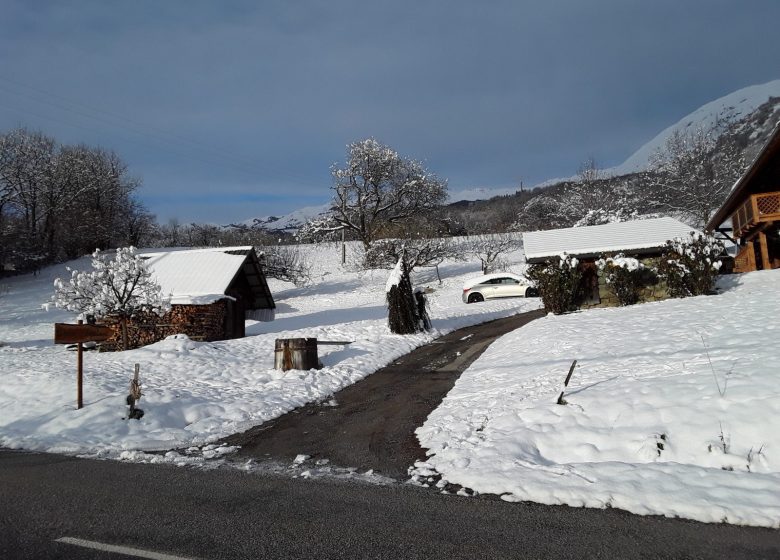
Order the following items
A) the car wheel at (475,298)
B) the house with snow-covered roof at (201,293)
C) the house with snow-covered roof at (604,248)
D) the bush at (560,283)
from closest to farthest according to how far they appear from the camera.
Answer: the bush at (560,283)
the house with snow-covered roof at (201,293)
the house with snow-covered roof at (604,248)
the car wheel at (475,298)

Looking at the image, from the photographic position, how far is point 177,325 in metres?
17.4

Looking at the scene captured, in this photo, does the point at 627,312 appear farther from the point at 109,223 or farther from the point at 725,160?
the point at 109,223

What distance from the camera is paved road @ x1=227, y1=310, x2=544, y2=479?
651cm

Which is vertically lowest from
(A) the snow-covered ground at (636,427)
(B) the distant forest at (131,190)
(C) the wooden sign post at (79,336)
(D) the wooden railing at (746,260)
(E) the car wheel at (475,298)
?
(A) the snow-covered ground at (636,427)

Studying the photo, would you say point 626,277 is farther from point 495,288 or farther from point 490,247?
point 490,247

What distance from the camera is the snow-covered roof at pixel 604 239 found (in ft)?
59.1

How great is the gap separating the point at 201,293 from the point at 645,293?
50.3 ft

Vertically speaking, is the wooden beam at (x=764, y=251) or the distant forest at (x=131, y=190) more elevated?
the distant forest at (x=131, y=190)

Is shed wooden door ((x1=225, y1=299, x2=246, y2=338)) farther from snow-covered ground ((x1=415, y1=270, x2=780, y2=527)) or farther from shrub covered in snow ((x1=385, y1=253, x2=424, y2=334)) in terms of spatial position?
snow-covered ground ((x1=415, y1=270, x2=780, y2=527))

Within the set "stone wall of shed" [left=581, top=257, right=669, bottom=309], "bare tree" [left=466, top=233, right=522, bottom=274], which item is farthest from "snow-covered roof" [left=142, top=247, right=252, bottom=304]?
"bare tree" [left=466, top=233, right=522, bottom=274]

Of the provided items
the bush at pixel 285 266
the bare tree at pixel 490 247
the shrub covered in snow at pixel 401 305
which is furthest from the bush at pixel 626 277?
the bush at pixel 285 266

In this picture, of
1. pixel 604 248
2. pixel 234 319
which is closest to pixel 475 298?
pixel 604 248

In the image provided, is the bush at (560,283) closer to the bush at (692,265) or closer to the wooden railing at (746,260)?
the bush at (692,265)

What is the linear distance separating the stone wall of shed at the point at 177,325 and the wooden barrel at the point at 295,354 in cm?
693
